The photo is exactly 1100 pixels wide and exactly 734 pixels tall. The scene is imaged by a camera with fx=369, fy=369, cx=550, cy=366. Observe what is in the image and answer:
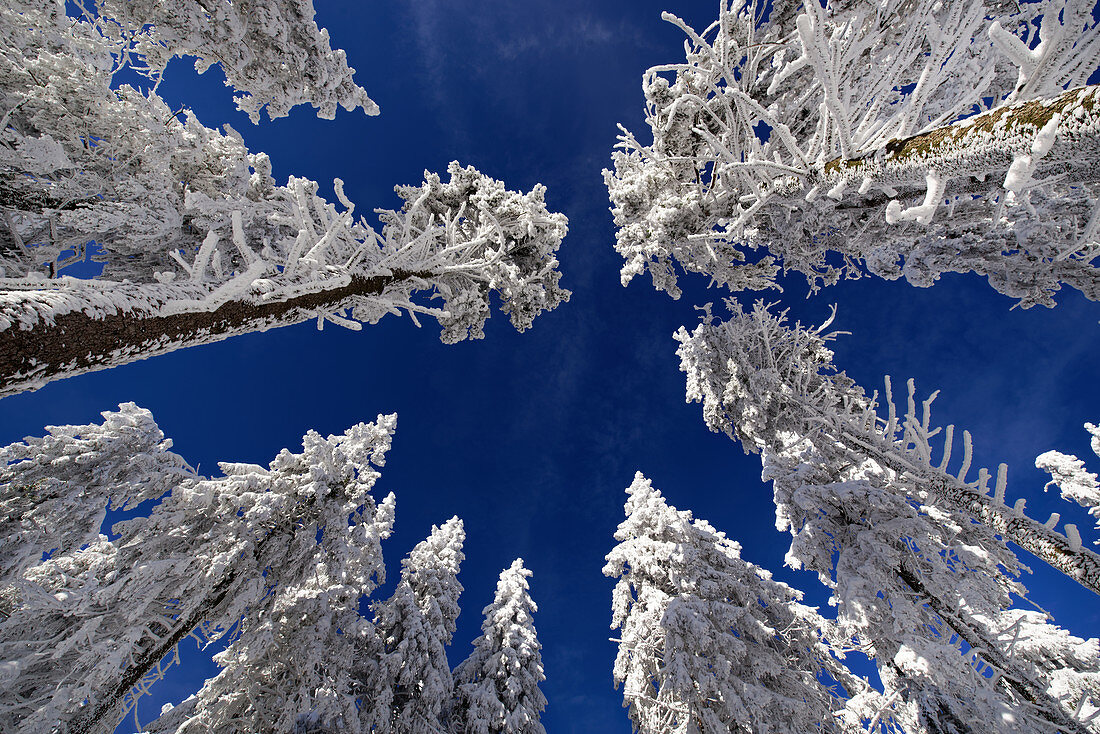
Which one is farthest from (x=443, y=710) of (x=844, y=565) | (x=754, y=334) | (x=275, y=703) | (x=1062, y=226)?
(x=1062, y=226)

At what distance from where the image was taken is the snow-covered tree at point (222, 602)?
269 inches

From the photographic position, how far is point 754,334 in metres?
12.5

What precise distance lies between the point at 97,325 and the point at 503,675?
630 inches

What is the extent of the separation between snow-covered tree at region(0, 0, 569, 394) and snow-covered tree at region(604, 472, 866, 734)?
1036cm

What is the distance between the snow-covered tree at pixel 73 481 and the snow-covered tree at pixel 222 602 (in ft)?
0.84

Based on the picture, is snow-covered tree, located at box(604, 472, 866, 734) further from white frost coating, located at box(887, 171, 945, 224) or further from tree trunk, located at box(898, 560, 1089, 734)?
white frost coating, located at box(887, 171, 945, 224)

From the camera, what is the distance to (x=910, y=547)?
777 centimetres

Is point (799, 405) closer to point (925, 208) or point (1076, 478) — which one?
point (1076, 478)

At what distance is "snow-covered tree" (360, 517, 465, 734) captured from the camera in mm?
10930

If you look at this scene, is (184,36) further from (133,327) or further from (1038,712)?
(1038,712)

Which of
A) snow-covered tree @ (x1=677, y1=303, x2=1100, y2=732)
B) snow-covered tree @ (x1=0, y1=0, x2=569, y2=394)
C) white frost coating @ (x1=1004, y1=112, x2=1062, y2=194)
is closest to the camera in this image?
white frost coating @ (x1=1004, y1=112, x2=1062, y2=194)

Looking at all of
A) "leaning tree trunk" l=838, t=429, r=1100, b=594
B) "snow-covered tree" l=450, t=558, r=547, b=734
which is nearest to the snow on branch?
"leaning tree trunk" l=838, t=429, r=1100, b=594

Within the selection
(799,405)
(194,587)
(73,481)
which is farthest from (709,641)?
(73,481)

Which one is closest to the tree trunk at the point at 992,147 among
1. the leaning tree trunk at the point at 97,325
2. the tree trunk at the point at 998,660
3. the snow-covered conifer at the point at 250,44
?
the leaning tree trunk at the point at 97,325
